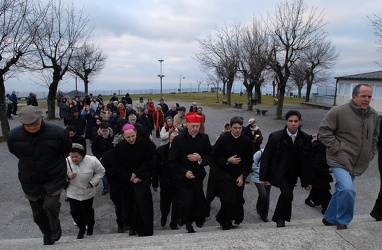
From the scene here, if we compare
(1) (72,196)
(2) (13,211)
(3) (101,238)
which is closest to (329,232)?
(3) (101,238)

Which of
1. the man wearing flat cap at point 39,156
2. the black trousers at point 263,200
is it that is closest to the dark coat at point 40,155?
the man wearing flat cap at point 39,156

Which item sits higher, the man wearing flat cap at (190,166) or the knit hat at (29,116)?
the knit hat at (29,116)

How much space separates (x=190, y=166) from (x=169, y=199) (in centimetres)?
115

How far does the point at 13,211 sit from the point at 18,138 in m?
3.20

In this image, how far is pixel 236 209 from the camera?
462cm

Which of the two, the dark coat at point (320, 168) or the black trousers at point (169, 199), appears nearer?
the black trousers at point (169, 199)

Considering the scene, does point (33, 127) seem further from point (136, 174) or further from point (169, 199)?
point (169, 199)

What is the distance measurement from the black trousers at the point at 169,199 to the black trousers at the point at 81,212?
1.25 metres

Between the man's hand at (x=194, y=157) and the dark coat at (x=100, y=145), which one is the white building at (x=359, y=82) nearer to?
the dark coat at (x=100, y=145)

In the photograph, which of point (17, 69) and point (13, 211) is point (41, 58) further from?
point (13, 211)

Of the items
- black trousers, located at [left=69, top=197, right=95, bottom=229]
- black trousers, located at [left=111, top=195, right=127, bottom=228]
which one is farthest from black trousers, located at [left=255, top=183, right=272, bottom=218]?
black trousers, located at [left=69, top=197, right=95, bottom=229]

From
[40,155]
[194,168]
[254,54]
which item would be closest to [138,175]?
[194,168]

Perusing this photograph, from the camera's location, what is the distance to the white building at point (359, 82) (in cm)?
2414

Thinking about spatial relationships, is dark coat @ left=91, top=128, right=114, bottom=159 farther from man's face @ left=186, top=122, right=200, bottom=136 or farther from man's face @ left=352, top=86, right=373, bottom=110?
man's face @ left=352, top=86, right=373, bottom=110
